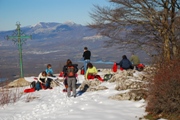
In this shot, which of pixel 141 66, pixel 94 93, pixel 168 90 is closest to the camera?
pixel 168 90

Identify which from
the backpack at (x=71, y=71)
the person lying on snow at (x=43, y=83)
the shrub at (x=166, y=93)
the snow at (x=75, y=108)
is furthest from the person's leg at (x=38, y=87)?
the shrub at (x=166, y=93)

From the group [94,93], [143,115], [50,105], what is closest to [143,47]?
[94,93]

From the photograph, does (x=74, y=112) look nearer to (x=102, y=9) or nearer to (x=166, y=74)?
(x=166, y=74)

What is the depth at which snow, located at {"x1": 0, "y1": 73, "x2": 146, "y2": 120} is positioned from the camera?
9.16m

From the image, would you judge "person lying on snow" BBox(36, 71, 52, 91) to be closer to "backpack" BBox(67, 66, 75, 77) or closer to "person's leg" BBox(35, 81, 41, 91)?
"person's leg" BBox(35, 81, 41, 91)

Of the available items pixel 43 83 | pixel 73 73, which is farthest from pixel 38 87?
pixel 73 73

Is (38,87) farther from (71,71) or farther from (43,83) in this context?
(71,71)

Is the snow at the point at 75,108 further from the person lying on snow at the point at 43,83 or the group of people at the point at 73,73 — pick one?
the person lying on snow at the point at 43,83

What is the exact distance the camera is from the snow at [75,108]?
361 inches

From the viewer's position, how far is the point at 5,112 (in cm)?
1039

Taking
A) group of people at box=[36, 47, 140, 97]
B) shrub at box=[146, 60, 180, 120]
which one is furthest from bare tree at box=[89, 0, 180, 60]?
shrub at box=[146, 60, 180, 120]

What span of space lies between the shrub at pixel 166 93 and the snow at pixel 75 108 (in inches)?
21.1

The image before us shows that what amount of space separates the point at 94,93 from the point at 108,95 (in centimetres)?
102

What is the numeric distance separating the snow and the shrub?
54cm
